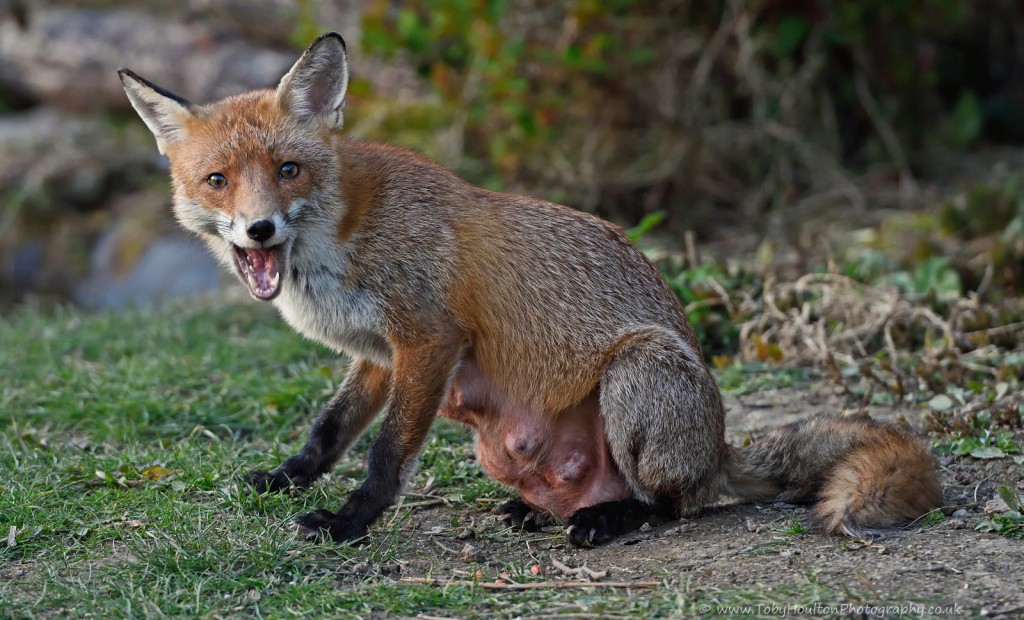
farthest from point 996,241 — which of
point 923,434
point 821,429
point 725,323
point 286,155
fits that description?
point 286,155

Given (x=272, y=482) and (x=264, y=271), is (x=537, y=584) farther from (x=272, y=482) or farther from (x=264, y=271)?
(x=264, y=271)

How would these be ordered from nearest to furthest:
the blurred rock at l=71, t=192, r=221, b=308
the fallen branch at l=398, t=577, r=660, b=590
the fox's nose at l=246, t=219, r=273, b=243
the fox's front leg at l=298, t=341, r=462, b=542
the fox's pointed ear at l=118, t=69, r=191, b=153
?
the fallen branch at l=398, t=577, r=660, b=590 < the fox's nose at l=246, t=219, r=273, b=243 < the fox's front leg at l=298, t=341, r=462, b=542 < the fox's pointed ear at l=118, t=69, r=191, b=153 < the blurred rock at l=71, t=192, r=221, b=308

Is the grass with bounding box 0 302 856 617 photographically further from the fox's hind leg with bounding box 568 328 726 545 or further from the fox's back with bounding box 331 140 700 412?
the fox's back with bounding box 331 140 700 412

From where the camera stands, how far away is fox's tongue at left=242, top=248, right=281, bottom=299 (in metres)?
4.70

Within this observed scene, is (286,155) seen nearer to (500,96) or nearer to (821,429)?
(821,429)

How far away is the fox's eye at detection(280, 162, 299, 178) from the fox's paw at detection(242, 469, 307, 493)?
140cm

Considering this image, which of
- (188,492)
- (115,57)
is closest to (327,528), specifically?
(188,492)

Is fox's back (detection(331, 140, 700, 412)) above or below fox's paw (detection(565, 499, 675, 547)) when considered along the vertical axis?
above

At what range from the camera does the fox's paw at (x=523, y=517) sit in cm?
507

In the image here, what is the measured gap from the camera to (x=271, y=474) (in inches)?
200

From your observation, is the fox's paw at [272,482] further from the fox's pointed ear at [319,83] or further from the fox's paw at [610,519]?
the fox's pointed ear at [319,83]

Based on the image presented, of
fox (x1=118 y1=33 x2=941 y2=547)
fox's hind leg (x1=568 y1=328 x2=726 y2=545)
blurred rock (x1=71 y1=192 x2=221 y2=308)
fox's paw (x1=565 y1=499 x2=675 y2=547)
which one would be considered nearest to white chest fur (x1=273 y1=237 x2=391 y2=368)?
fox (x1=118 y1=33 x2=941 y2=547)

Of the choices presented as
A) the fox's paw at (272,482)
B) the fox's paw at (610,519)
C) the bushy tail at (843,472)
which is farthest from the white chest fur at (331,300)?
the bushy tail at (843,472)

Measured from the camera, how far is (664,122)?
11031 millimetres
